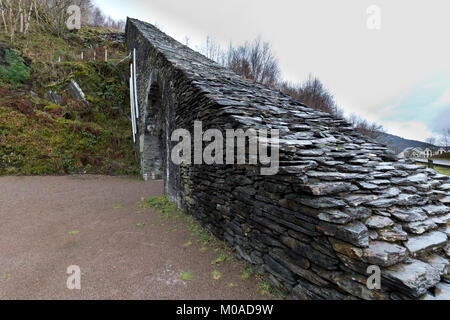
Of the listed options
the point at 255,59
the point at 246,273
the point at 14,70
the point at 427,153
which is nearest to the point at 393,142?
the point at 427,153

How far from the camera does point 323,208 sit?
1.80 m

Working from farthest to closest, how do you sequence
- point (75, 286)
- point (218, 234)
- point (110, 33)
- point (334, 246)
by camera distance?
point (110, 33), point (218, 234), point (75, 286), point (334, 246)

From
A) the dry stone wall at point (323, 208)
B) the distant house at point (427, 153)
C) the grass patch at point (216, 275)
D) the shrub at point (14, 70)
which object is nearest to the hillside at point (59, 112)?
the shrub at point (14, 70)

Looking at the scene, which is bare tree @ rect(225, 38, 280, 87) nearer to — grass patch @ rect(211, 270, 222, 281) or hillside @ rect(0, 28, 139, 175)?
hillside @ rect(0, 28, 139, 175)

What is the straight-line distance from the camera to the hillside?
8625 mm

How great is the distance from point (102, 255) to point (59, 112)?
34.1 ft

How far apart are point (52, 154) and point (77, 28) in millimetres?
13362

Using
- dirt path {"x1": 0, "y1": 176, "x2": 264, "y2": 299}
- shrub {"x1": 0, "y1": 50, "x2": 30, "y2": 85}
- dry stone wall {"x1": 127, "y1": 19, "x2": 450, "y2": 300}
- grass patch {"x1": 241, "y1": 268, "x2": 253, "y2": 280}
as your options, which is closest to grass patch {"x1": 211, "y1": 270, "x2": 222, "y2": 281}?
dirt path {"x1": 0, "y1": 176, "x2": 264, "y2": 299}

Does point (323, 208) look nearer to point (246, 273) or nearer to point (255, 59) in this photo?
point (246, 273)

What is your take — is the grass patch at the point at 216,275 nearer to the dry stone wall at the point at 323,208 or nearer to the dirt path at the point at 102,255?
the dirt path at the point at 102,255

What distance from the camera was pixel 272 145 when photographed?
7.64 feet

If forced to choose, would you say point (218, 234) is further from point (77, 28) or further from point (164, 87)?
point (77, 28)

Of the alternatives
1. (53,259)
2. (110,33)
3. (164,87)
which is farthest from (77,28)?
(53,259)

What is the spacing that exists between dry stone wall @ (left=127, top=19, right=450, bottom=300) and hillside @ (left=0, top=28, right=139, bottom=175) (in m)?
8.39
